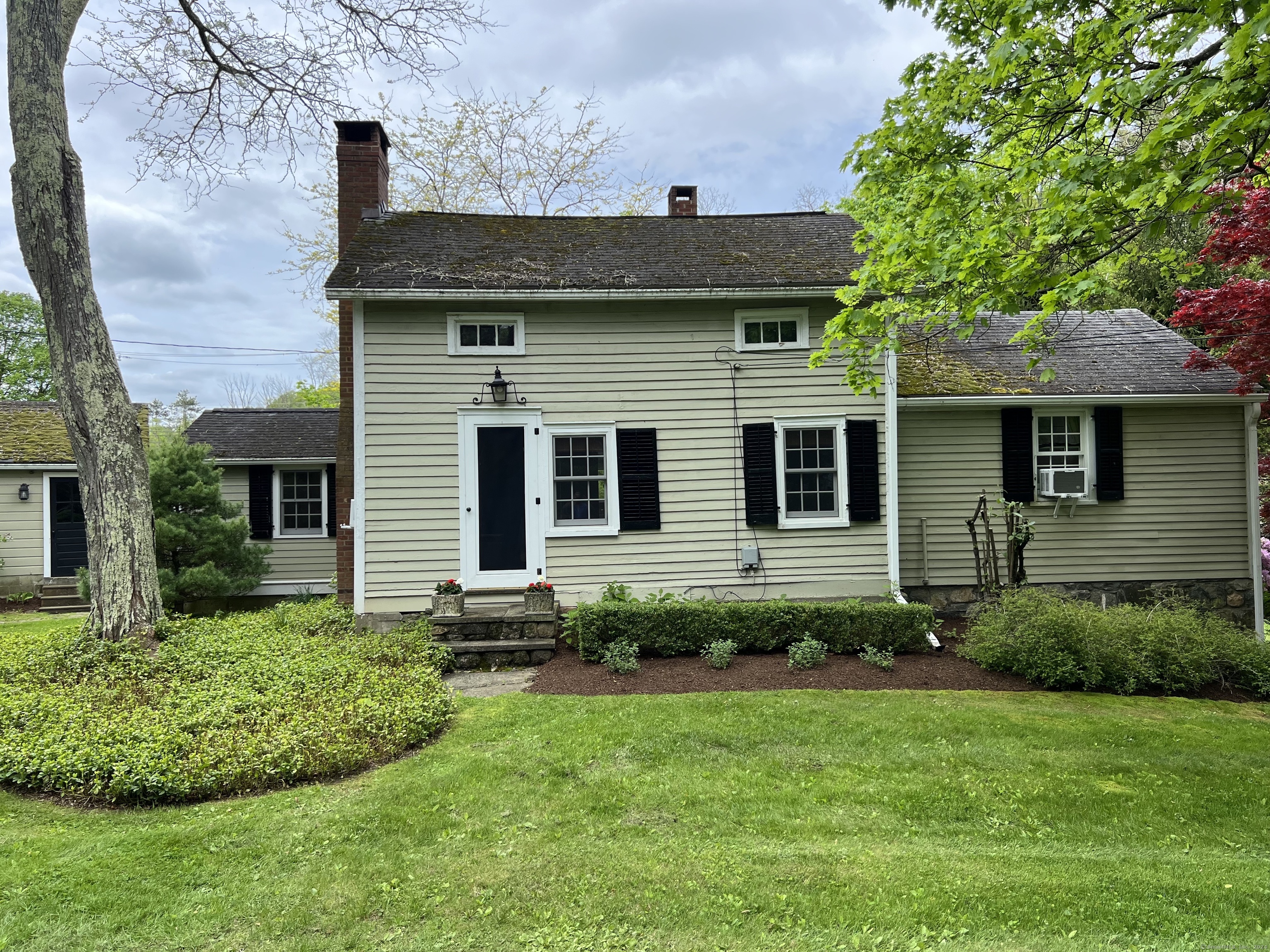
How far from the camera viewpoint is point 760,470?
951 centimetres

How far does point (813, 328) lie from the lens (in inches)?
376

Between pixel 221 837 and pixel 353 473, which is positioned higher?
pixel 353 473

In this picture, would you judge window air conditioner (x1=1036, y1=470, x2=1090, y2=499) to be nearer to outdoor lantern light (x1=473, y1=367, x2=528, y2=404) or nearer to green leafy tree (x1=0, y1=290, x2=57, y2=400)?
outdoor lantern light (x1=473, y1=367, x2=528, y2=404)

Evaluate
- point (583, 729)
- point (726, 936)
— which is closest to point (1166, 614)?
point (583, 729)

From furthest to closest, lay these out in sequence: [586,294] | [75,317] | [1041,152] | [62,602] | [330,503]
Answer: [330,503]
[62,602]
[586,294]
[75,317]
[1041,152]

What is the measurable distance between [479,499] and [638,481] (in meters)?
2.07

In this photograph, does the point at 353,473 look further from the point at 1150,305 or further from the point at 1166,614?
the point at 1150,305

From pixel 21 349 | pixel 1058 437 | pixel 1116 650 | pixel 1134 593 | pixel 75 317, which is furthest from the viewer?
pixel 21 349

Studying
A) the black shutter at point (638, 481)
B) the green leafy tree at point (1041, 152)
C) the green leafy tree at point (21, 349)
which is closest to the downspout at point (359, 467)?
the black shutter at point (638, 481)

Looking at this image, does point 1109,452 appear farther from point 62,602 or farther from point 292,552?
point 62,602

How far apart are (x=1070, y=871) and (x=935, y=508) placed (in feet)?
24.3

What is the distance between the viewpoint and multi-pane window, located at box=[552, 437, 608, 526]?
9453 millimetres

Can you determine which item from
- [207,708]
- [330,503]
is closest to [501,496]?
[207,708]

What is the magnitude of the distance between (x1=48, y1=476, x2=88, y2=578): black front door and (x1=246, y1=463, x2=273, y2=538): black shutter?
12.4 ft
